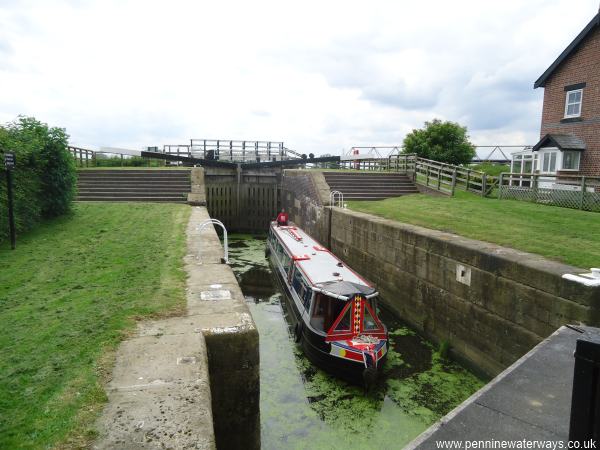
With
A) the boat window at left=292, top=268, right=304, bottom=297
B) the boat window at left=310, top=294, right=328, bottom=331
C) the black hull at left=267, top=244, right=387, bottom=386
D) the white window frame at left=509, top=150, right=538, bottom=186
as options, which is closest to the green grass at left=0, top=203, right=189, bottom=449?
the boat window at left=310, top=294, right=328, bottom=331

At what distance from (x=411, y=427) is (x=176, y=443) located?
4.44 meters

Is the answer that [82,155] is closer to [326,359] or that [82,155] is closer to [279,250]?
[279,250]

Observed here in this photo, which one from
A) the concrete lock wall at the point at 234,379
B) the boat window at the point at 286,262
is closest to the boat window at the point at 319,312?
the concrete lock wall at the point at 234,379

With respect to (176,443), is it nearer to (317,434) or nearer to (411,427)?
(317,434)

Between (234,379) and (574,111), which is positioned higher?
(574,111)

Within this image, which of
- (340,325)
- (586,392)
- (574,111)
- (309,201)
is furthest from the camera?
(309,201)

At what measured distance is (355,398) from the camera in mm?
6980

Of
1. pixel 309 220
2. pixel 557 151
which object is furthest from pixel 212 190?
pixel 557 151

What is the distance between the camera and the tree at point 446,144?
25.1 meters

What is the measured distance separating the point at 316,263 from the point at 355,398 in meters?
3.87

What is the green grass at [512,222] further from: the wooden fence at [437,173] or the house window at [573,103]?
the house window at [573,103]

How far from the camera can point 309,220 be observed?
18859 millimetres

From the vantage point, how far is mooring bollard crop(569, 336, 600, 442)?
1606 mm

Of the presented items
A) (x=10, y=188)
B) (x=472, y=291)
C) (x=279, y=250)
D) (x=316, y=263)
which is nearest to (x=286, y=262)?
(x=279, y=250)
